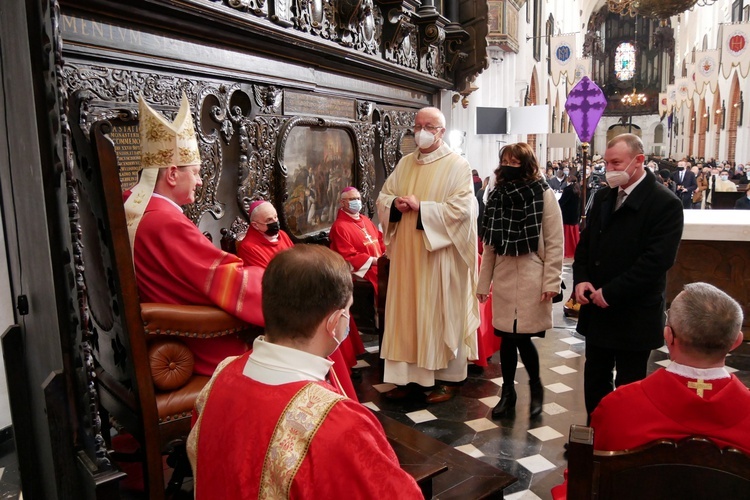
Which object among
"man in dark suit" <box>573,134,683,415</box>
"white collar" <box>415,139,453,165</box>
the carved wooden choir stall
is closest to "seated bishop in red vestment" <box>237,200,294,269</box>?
the carved wooden choir stall

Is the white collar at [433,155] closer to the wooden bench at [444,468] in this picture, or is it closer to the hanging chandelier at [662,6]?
the wooden bench at [444,468]

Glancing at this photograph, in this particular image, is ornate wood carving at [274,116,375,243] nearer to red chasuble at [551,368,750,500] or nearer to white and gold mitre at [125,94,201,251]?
white and gold mitre at [125,94,201,251]

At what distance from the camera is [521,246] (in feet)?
12.2

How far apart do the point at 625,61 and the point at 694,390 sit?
177ft

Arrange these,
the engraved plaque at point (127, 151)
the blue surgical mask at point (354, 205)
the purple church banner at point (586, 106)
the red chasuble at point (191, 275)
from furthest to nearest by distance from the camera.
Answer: the purple church banner at point (586, 106) < the blue surgical mask at point (354, 205) < the engraved plaque at point (127, 151) < the red chasuble at point (191, 275)

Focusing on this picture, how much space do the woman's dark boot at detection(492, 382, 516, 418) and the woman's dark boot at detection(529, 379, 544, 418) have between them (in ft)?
0.43

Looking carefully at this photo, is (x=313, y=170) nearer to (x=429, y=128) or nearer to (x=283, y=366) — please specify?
(x=429, y=128)

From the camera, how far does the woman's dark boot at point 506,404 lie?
4004 mm

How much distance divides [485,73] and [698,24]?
28200 millimetres

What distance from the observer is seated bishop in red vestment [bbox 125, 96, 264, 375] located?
2.57 metres

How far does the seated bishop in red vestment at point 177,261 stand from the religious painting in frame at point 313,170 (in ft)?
8.32

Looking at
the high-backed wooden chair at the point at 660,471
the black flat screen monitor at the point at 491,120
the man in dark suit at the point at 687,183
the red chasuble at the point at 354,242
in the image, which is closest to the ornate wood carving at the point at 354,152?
the red chasuble at the point at 354,242

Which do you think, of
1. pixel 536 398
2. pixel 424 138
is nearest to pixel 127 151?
pixel 424 138

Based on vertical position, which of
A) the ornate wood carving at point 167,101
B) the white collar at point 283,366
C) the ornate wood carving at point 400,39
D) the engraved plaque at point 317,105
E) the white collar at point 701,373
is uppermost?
the ornate wood carving at point 400,39
